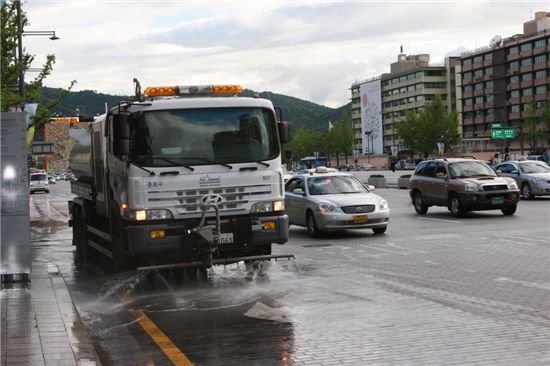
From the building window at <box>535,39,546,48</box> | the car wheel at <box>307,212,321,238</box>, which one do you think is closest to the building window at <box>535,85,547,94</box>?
the building window at <box>535,39,546,48</box>

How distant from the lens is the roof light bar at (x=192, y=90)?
1172cm

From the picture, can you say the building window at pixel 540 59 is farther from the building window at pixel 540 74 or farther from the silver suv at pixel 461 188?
the silver suv at pixel 461 188

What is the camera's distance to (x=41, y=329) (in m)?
7.59

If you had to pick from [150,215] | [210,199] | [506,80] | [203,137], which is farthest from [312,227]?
[506,80]

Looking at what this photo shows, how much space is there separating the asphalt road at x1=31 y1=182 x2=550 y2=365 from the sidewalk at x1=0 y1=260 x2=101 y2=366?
258 millimetres

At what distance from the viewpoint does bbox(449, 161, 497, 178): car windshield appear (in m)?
23.8

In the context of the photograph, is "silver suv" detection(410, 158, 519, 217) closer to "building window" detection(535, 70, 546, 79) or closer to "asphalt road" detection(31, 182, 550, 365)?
"asphalt road" detection(31, 182, 550, 365)

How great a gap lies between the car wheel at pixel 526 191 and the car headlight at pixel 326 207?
14.9 meters

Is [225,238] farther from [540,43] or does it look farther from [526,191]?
[540,43]

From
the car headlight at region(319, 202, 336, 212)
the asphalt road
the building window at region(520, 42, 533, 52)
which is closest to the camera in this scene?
the asphalt road

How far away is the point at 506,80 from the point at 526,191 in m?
112

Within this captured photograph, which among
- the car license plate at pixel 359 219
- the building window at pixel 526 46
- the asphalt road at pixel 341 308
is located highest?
the building window at pixel 526 46

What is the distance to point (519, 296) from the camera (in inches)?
375

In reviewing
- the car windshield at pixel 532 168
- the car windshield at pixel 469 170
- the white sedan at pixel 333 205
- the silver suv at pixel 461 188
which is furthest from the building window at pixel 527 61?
the white sedan at pixel 333 205
